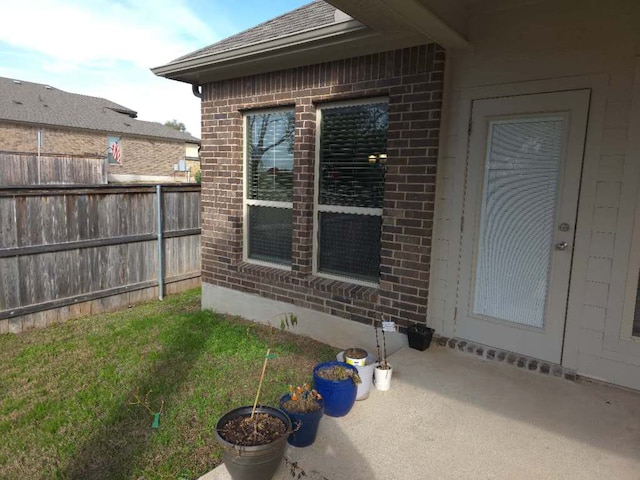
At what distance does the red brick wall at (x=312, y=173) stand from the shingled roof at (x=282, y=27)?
389mm

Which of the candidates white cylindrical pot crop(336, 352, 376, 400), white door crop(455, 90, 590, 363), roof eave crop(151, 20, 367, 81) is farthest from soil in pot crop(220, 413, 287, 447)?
roof eave crop(151, 20, 367, 81)

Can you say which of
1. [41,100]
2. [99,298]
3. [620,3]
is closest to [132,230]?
[99,298]

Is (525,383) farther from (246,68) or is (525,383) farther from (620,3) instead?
(246,68)

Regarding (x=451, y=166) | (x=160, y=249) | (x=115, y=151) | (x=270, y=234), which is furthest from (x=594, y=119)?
(x=115, y=151)

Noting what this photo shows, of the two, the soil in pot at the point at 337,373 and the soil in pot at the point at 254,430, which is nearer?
the soil in pot at the point at 254,430

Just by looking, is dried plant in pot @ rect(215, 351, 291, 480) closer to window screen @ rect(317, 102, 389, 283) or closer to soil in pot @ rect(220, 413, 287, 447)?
soil in pot @ rect(220, 413, 287, 447)

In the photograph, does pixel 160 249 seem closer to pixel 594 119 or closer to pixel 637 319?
pixel 594 119

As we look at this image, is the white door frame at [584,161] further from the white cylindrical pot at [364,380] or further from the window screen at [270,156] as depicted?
the window screen at [270,156]

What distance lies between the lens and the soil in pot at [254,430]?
1.88m

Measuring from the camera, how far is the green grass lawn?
2.47 metres

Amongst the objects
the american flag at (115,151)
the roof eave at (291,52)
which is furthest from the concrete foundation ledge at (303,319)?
the american flag at (115,151)

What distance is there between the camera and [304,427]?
7.00ft

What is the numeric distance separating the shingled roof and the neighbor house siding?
4.79 feet

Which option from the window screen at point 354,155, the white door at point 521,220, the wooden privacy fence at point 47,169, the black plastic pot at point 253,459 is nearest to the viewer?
the black plastic pot at point 253,459
